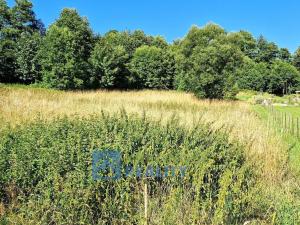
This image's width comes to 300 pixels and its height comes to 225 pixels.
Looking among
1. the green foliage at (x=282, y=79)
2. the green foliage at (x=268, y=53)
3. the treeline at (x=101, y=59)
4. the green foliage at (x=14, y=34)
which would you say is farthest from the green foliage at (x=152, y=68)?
the green foliage at (x=268, y=53)

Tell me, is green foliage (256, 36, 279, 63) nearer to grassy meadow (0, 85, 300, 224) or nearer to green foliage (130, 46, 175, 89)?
green foliage (130, 46, 175, 89)

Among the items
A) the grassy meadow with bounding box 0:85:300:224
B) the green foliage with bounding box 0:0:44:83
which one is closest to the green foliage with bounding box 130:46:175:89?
the green foliage with bounding box 0:0:44:83

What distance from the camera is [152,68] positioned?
33312 mm

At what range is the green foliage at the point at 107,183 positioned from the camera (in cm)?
350

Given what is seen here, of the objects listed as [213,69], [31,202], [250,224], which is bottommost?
[250,224]

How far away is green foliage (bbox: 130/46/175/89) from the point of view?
109 feet

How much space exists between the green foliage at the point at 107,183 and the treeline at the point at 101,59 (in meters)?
Answer: 19.4

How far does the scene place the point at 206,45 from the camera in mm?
25719

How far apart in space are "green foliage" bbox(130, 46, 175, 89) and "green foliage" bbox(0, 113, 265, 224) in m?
28.0

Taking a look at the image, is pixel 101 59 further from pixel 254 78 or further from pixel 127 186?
pixel 127 186

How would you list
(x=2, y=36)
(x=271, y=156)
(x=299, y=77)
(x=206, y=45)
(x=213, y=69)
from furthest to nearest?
(x=299, y=77) → (x=2, y=36) → (x=206, y=45) → (x=213, y=69) → (x=271, y=156)

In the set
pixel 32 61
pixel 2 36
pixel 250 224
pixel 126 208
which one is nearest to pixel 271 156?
pixel 250 224

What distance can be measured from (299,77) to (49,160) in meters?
50.3

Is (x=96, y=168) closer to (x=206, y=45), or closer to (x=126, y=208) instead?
(x=126, y=208)
